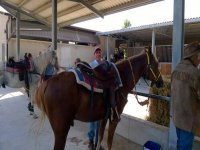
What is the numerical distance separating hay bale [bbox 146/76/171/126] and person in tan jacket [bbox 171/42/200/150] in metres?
1.61

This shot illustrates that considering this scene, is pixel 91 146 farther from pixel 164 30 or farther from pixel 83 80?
pixel 164 30

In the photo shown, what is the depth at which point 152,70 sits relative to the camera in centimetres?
338

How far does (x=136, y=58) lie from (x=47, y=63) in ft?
8.57

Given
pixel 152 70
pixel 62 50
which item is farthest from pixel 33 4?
pixel 62 50

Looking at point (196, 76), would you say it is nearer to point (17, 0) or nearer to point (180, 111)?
point (180, 111)

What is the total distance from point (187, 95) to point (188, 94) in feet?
0.05

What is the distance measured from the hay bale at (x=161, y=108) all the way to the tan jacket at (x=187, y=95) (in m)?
1.62

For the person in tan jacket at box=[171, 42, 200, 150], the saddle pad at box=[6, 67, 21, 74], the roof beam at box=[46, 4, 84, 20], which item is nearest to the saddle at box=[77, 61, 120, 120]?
the person in tan jacket at box=[171, 42, 200, 150]

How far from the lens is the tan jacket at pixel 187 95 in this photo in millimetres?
2383

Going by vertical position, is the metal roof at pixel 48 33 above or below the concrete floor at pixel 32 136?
above

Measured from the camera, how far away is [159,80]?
3.45m

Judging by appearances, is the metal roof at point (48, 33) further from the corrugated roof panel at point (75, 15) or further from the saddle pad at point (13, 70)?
the saddle pad at point (13, 70)

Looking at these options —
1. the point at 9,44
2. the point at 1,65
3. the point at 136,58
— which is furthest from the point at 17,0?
the point at 9,44

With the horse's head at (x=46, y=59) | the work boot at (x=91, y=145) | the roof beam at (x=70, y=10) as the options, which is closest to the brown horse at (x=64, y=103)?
the work boot at (x=91, y=145)
